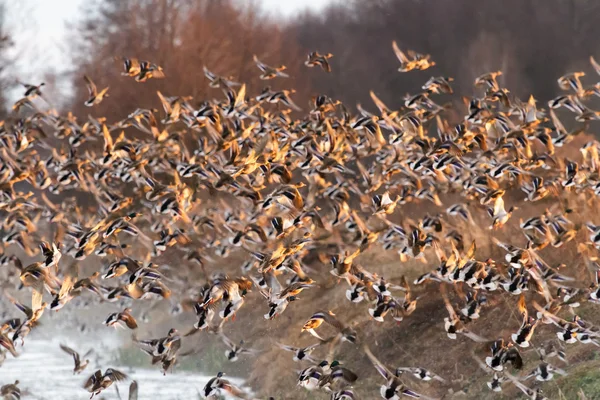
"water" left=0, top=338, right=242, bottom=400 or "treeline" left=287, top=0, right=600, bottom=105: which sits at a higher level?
"treeline" left=287, top=0, right=600, bottom=105

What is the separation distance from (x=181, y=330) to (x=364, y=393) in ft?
20.8

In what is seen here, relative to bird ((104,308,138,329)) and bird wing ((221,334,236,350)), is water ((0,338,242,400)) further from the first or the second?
bird ((104,308,138,329))

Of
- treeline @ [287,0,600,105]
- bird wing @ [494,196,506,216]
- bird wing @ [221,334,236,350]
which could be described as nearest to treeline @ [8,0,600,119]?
treeline @ [287,0,600,105]

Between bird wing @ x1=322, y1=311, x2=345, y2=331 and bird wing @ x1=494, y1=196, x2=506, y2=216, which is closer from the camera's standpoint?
bird wing @ x1=322, y1=311, x2=345, y2=331

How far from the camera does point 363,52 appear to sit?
3225cm

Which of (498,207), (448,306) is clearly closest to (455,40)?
(498,207)

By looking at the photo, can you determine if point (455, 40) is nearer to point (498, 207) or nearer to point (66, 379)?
point (66, 379)

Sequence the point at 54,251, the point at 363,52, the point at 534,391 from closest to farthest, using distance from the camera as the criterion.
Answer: the point at 54,251 < the point at 534,391 < the point at 363,52

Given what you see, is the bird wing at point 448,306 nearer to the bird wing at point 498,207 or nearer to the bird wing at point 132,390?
the bird wing at point 498,207

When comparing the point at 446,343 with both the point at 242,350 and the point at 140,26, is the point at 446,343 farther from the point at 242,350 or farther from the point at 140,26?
the point at 140,26

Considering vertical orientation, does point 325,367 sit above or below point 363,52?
below

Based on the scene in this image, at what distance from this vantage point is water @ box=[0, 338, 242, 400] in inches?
539

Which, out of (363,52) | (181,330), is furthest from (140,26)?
(181,330)

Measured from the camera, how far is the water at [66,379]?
44.9 ft
